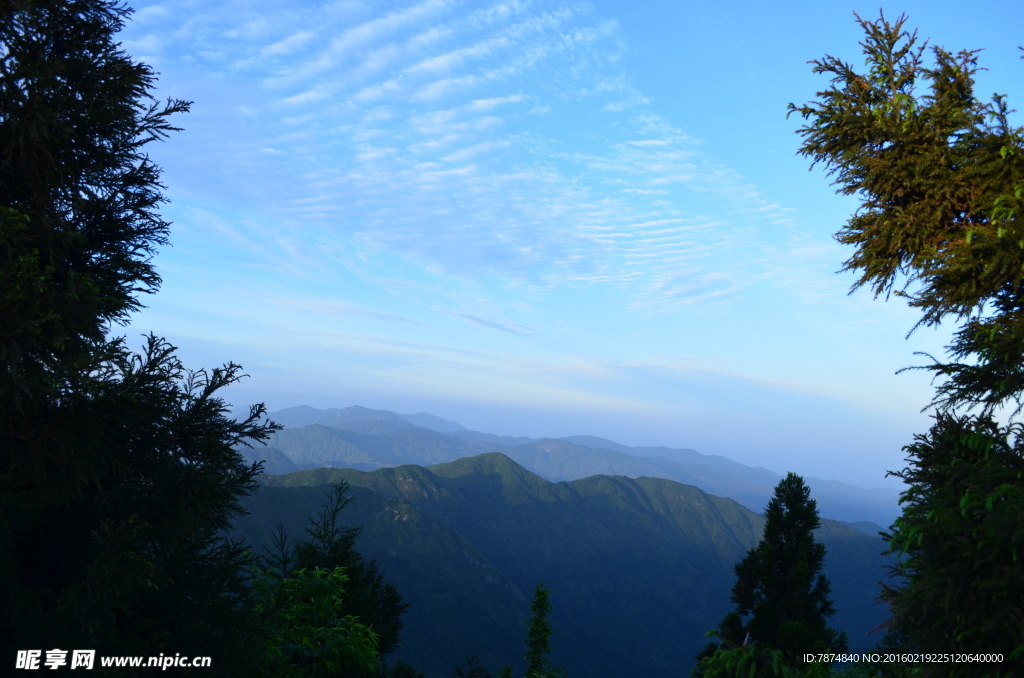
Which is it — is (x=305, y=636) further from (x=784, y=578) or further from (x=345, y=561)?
(x=784, y=578)

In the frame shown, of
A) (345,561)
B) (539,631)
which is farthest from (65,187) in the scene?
(539,631)

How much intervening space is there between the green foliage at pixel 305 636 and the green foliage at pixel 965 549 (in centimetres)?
814

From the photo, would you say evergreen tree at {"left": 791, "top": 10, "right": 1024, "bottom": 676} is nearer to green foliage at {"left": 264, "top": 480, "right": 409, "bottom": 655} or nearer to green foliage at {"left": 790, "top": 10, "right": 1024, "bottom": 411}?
green foliage at {"left": 790, "top": 10, "right": 1024, "bottom": 411}

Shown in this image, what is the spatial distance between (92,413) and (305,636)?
5.17 metres

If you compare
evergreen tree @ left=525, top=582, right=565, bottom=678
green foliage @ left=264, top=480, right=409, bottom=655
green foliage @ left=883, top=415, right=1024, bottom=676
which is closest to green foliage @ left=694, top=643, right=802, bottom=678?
green foliage @ left=883, top=415, right=1024, bottom=676

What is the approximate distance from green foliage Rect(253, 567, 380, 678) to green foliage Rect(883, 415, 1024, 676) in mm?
8139

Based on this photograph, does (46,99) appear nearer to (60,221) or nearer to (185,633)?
(60,221)

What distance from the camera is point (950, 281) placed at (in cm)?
905

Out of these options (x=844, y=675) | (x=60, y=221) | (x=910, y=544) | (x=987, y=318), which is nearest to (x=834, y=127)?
(x=987, y=318)

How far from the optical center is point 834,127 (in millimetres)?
9875

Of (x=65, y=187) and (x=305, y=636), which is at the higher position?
(x=65, y=187)

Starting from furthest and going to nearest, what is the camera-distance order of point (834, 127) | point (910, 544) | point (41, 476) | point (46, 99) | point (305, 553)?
1. point (305, 553)
2. point (834, 127)
3. point (910, 544)
4. point (46, 99)
5. point (41, 476)

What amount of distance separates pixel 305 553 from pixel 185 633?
16.9 meters

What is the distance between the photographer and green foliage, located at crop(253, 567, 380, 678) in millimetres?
8867
